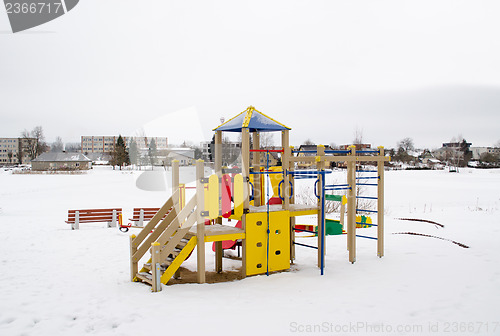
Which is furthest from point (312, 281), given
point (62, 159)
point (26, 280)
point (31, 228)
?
point (62, 159)

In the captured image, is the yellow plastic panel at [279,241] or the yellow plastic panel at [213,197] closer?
the yellow plastic panel at [213,197]

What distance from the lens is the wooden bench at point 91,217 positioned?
13780 mm

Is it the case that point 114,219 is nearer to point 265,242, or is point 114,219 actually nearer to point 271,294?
point 265,242

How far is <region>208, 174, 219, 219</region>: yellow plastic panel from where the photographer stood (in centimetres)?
747

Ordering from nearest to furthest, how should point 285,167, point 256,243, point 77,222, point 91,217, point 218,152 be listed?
point 256,243 < point 285,167 < point 218,152 < point 77,222 < point 91,217

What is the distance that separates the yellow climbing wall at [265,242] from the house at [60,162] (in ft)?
232

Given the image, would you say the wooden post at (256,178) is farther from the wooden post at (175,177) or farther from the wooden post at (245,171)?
the wooden post at (175,177)

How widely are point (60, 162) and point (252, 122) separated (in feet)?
244

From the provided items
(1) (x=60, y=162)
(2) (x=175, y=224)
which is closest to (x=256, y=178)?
(2) (x=175, y=224)

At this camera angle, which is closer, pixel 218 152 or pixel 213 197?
pixel 213 197

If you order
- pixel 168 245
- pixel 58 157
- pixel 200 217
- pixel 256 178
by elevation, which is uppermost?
pixel 58 157

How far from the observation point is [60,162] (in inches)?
2884

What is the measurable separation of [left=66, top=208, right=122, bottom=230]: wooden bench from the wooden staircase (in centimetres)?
640

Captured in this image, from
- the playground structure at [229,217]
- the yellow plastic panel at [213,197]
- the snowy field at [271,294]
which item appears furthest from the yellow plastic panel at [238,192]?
the snowy field at [271,294]
